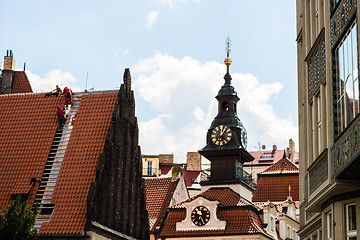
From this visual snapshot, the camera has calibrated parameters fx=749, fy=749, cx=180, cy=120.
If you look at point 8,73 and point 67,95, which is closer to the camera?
point 67,95

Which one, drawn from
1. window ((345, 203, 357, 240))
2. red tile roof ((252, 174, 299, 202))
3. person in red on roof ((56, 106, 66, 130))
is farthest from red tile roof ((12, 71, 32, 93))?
window ((345, 203, 357, 240))

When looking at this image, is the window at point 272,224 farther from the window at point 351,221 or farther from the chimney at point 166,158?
the chimney at point 166,158

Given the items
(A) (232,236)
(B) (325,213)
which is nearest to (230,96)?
(A) (232,236)

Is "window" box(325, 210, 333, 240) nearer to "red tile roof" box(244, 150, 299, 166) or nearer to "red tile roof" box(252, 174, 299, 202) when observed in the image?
"red tile roof" box(252, 174, 299, 202)

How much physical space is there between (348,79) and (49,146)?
30.2 meters

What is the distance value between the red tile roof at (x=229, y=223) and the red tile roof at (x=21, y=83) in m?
17.1

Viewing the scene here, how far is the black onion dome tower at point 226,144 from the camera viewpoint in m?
69.8

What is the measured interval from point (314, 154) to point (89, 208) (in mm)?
19166

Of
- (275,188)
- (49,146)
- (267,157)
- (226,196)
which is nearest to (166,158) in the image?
(267,157)

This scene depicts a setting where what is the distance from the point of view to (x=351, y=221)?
22.8 metres

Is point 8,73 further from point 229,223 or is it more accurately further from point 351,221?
point 351,221

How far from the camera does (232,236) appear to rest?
60625 millimetres

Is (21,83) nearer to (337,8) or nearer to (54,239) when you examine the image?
(54,239)

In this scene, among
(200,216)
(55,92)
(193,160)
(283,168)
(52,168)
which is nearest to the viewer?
(52,168)
